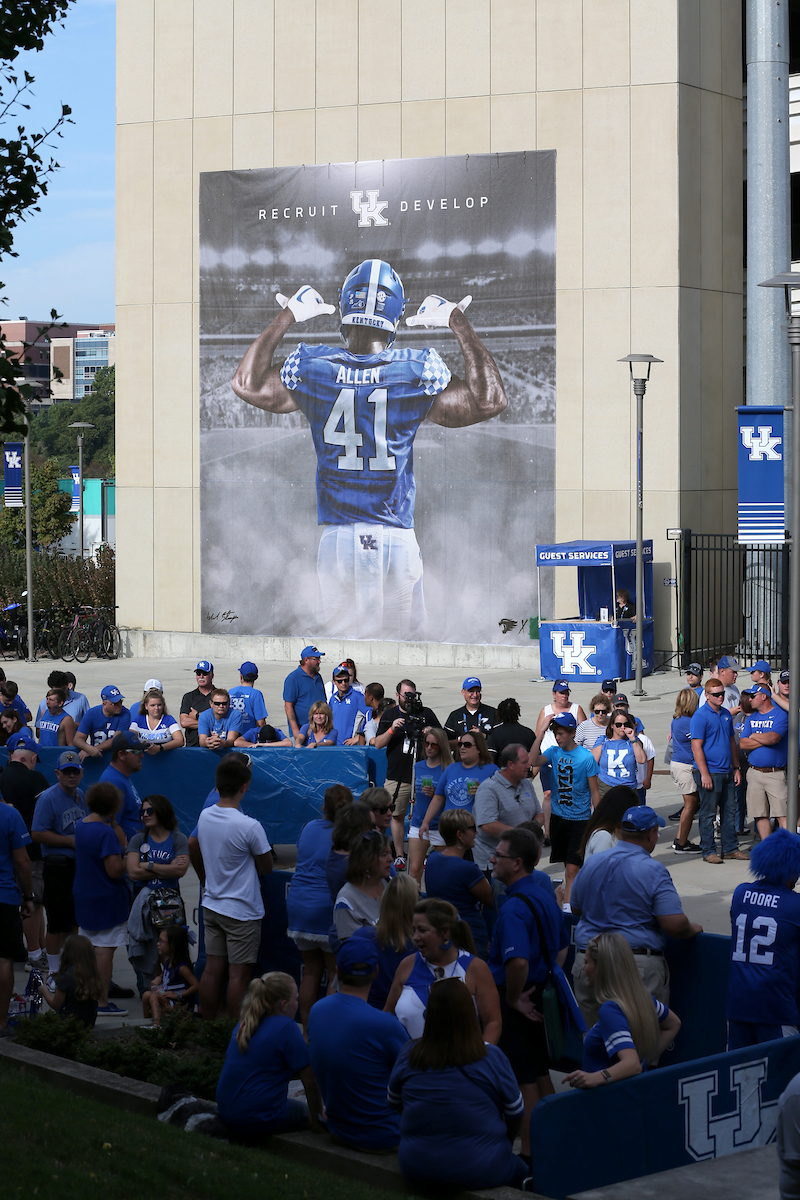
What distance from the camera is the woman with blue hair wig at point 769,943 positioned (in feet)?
22.5

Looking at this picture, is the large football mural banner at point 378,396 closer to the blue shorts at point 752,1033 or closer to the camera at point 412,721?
the camera at point 412,721

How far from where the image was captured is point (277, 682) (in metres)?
29.5

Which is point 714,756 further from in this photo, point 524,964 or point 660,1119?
point 660,1119

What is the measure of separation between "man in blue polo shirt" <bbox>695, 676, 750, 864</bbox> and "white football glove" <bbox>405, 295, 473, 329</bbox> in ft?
62.0

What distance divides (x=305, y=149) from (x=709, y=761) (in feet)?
75.2

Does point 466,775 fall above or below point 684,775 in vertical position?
above

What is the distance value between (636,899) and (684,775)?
6.72m

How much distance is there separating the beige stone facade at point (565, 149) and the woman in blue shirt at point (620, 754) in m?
18.0

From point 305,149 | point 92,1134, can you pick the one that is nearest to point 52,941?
point 92,1134

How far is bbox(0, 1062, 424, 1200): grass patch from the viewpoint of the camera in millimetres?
5941

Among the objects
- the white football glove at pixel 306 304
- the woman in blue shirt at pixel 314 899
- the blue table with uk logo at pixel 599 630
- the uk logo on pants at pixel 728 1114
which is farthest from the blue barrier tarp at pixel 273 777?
the white football glove at pixel 306 304

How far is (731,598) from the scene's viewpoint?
31.7m

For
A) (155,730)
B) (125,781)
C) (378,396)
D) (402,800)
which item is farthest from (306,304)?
(125,781)

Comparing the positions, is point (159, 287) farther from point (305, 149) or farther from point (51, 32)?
point (51, 32)
